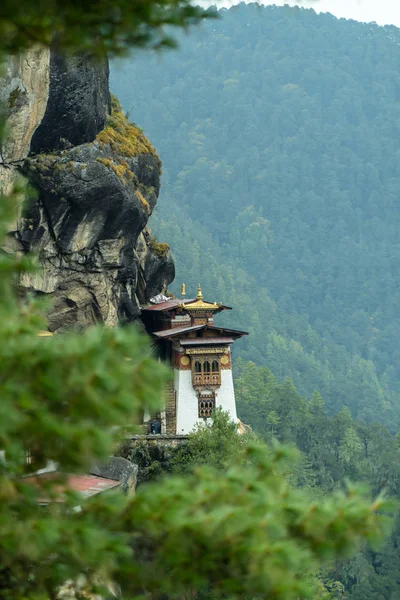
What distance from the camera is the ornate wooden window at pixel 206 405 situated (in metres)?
31.7

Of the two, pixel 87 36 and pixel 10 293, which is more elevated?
pixel 87 36

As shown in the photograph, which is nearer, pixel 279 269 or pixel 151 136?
pixel 279 269

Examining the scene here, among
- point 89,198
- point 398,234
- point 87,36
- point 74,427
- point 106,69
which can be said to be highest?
point 398,234

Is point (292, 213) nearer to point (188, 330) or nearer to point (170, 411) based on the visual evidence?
point (170, 411)

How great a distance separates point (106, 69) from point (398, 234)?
468ft

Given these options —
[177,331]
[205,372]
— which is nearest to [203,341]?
[177,331]

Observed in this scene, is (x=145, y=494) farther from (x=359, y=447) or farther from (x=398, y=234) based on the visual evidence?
(x=398, y=234)

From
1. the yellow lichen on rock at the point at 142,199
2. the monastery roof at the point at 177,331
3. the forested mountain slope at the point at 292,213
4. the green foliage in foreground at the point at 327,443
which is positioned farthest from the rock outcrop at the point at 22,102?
the forested mountain slope at the point at 292,213

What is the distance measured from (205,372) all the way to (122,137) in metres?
9.10

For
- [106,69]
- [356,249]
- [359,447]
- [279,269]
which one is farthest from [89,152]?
[356,249]

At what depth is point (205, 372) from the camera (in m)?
32.0

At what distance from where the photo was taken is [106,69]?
29.0m

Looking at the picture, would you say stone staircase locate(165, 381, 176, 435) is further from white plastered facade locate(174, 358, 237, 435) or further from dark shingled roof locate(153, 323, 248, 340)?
dark shingled roof locate(153, 323, 248, 340)

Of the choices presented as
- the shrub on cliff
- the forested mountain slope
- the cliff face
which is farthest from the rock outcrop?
the forested mountain slope
